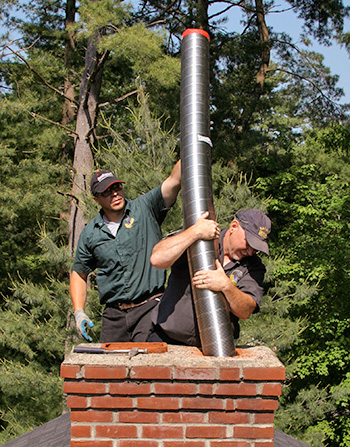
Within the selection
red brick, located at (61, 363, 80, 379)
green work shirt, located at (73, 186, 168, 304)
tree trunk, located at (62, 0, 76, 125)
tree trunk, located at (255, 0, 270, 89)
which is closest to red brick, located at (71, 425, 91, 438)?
red brick, located at (61, 363, 80, 379)

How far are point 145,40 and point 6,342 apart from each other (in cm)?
806

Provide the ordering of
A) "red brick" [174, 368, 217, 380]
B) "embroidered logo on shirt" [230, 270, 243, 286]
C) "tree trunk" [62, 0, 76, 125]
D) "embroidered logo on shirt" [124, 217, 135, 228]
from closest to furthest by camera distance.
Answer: "red brick" [174, 368, 217, 380] < "embroidered logo on shirt" [230, 270, 243, 286] < "embroidered logo on shirt" [124, 217, 135, 228] < "tree trunk" [62, 0, 76, 125]

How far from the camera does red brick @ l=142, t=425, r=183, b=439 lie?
8.16 ft

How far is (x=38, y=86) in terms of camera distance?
20062mm

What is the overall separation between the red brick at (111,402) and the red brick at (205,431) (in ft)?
0.98

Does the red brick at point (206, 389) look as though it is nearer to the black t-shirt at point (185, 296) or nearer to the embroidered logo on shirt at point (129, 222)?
the black t-shirt at point (185, 296)

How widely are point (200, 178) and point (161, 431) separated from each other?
130 cm

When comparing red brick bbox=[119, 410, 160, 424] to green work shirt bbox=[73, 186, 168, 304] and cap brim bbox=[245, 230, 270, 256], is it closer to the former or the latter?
cap brim bbox=[245, 230, 270, 256]

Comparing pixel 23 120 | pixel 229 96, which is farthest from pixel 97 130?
pixel 229 96

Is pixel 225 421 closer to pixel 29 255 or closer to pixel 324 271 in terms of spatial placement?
pixel 324 271

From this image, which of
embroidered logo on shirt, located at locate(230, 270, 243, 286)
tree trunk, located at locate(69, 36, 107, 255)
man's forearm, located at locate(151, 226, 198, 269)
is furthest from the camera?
tree trunk, located at locate(69, 36, 107, 255)

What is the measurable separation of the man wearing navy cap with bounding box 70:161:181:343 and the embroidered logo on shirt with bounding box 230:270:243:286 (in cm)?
73

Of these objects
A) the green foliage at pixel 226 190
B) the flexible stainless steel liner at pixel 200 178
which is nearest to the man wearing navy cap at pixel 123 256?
the flexible stainless steel liner at pixel 200 178

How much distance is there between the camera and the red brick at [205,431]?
249 cm
